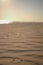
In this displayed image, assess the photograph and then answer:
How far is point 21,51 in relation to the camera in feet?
1.91

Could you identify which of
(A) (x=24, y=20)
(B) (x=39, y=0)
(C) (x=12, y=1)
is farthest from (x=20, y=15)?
(B) (x=39, y=0)

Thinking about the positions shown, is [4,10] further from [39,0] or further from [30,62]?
[30,62]

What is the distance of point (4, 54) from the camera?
0.55 m

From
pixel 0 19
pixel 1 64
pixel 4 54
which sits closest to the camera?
pixel 1 64

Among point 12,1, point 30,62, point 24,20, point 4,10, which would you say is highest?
point 12,1

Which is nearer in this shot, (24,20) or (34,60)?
(34,60)

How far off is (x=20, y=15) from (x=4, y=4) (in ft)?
1.20

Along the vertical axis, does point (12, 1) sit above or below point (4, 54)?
above

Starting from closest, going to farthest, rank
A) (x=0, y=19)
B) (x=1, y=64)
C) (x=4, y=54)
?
(x=1, y=64) → (x=4, y=54) → (x=0, y=19)

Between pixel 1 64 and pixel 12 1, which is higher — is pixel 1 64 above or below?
below

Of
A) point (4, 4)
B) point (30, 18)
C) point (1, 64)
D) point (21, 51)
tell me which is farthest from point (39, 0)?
point (1, 64)

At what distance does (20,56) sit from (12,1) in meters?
1.96

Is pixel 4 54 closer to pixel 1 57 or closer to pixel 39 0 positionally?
pixel 1 57

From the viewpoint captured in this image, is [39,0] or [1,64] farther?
[39,0]
